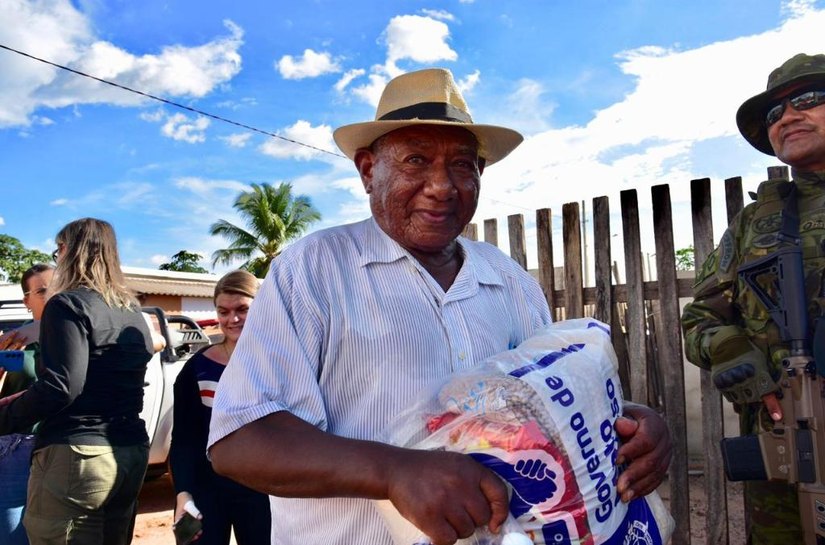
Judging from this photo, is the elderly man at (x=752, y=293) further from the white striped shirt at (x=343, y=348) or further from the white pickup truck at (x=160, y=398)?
the white pickup truck at (x=160, y=398)

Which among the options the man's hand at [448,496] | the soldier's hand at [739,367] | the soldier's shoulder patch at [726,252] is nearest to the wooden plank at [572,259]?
the soldier's shoulder patch at [726,252]

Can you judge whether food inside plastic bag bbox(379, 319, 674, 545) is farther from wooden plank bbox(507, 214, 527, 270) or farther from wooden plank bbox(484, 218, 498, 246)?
wooden plank bbox(484, 218, 498, 246)

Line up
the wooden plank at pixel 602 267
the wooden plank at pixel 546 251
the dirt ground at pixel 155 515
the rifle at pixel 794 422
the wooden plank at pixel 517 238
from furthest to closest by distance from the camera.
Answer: the dirt ground at pixel 155 515, the wooden plank at pixel 517 238, the wooden plank at pixel 546 251, the wooden plank at pixel 602 267, the rifle at pixel 794 422

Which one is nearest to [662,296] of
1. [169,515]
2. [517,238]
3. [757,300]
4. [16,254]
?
[517,238]

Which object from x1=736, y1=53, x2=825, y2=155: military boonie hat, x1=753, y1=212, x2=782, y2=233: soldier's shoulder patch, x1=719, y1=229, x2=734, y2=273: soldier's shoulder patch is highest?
x1=736, y1=53, x2=825, y2=155: military boonie hat

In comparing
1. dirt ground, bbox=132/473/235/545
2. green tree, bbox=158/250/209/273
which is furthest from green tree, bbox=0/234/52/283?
dirt ground, bbox=132/473/235/545

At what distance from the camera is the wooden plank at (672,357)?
4.04 metres

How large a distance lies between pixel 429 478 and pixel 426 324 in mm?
463

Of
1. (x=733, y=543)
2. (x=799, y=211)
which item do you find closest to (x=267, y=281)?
(x=799, y=211)

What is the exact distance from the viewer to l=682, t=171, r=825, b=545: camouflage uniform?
2555mm

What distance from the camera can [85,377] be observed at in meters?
2.92

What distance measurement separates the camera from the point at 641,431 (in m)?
1.38

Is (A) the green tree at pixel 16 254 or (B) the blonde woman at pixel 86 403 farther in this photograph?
(A) the green tree at pixel 16 254

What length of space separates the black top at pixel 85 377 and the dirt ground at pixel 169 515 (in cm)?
289
